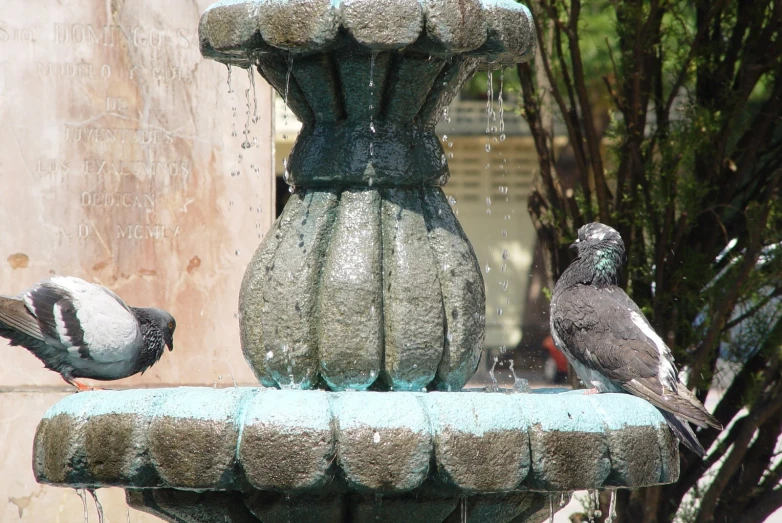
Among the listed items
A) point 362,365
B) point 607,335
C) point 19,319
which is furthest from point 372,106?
point 19,319

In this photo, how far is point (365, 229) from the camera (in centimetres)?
371

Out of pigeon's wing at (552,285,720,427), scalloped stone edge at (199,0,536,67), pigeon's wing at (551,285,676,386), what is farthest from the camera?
pigeon's wing at (551,285,676,386)

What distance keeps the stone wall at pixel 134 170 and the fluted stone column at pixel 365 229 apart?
2.69 meters

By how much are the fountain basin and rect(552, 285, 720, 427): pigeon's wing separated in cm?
70

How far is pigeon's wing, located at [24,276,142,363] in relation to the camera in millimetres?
4480

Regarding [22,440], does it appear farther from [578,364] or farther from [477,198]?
[477,198]

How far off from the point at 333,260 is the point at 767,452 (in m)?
3.48

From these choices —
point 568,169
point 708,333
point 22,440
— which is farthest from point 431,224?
point 568,169

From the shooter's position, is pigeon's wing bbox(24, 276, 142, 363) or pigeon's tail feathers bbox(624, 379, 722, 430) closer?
pigeon's tail feathers bbox(624, 379, 722, 430)

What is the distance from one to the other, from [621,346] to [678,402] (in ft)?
1.18

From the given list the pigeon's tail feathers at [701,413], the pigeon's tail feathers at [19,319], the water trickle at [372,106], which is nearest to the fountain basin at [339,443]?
the pigeon's tail feathers at [701,413]

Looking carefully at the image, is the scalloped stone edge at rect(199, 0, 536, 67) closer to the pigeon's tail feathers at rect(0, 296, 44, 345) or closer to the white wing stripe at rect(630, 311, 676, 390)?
the white wing stripe at rect(630, 311, 676, 390)

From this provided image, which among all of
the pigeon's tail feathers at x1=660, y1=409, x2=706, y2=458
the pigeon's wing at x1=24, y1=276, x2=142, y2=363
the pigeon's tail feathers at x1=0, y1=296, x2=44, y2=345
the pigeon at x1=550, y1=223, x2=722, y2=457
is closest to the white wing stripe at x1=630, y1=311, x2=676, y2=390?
the pigeon at x1=550, y1=223, x2=722, y2=457

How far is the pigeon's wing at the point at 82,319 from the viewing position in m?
4.48
